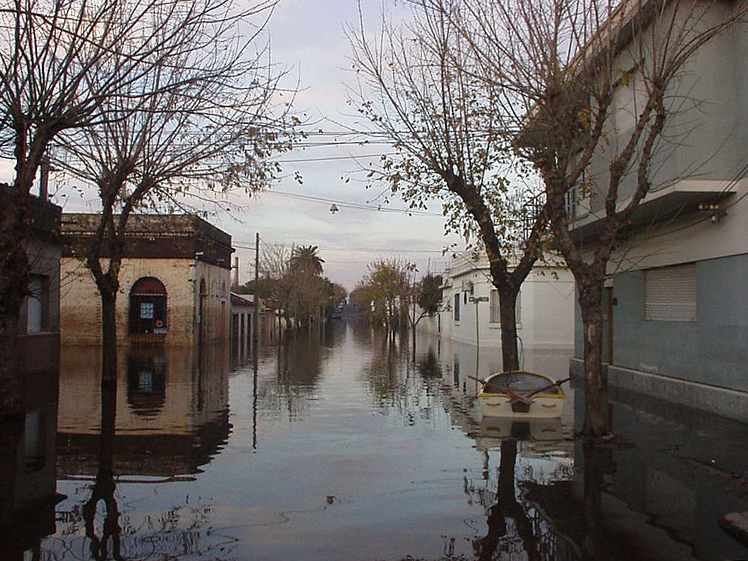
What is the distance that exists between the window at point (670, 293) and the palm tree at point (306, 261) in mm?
52344

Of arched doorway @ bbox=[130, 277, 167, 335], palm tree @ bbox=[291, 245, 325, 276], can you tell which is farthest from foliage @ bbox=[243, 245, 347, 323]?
arched doorway @ bbox=[130, 277, 167, 335]

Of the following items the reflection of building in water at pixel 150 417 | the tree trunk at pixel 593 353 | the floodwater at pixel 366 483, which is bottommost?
the floodwater at pixel 366 483

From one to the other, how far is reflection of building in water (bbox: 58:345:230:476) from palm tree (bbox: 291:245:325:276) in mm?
46117

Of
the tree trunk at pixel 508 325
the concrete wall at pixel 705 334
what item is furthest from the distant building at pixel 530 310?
the tree trunk at pixel 508 325

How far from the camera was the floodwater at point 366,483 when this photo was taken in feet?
20.6

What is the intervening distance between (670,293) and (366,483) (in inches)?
395

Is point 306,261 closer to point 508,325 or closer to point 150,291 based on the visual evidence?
point 150,291

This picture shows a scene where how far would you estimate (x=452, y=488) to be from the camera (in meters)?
8.25

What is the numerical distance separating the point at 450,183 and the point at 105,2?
21.5ft

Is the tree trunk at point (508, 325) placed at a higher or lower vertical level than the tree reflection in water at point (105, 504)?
higher

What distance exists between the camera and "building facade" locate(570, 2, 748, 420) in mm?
13109

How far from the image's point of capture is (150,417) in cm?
1331

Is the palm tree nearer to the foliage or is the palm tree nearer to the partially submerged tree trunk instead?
the foliage

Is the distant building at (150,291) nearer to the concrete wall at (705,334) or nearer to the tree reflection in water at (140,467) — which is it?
the tree reflection in water at (140,467)
